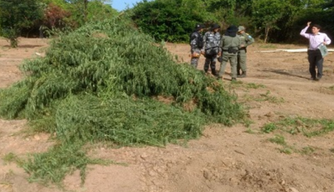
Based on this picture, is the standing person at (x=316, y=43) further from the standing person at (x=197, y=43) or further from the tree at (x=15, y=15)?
the tree at (x=15, y=15)

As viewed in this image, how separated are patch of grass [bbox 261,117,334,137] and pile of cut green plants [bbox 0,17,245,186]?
54 centimetres

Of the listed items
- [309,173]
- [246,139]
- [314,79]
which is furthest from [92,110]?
[314,79]

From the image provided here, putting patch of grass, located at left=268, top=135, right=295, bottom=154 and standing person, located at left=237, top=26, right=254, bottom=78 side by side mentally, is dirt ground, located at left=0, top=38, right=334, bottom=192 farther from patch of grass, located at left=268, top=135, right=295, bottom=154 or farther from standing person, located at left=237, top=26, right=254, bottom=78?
standing person, located at left=237, top=26, right=254, bottom=78

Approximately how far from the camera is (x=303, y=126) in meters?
5.88

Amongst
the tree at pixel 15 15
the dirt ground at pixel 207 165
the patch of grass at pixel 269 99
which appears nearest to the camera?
the dirt ground at pixel 207 165

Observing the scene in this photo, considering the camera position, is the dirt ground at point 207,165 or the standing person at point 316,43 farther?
the standing person at point 316,43

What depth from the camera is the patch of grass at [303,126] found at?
18.5ft

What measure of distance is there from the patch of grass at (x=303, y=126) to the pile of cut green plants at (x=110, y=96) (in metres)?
0.54

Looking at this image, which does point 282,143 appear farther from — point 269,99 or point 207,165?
point 269,99

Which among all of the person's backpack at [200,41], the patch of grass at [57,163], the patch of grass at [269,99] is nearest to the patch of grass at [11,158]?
the patch of grass at [57,163]

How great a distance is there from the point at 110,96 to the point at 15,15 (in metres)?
14.9

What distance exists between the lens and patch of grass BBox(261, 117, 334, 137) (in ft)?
18.5

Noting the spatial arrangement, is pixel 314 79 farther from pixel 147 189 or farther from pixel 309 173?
pixel 147 189

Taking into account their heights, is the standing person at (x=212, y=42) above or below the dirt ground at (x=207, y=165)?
above
